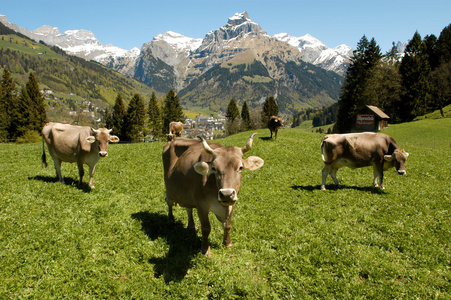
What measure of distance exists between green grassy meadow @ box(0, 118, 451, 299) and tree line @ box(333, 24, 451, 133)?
56017 millimetres

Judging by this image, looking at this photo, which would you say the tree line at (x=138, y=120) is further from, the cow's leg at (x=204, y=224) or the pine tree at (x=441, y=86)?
the pine tree at (x=441, y=86)

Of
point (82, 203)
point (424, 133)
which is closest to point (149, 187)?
point (82, 203)

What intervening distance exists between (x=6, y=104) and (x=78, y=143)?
77.4 metres

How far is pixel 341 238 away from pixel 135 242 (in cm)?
664

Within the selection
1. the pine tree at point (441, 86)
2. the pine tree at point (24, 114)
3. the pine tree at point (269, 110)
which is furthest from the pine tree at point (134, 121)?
the pine tree at point (441, 86)

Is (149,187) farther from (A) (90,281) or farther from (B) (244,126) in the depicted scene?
(B) (244,126)

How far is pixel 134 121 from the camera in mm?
78188

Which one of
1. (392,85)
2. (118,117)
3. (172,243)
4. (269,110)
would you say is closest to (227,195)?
(172,243)

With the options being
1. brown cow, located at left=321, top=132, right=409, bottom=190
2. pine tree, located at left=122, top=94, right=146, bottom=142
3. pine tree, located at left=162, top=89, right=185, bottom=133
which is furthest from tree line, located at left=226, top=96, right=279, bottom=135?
brown cow, located at left=321, top=132, right=409, bottom=190

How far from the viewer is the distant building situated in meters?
50.9

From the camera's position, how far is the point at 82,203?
33.1 feet

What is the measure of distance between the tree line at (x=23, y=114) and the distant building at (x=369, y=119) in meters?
74.2

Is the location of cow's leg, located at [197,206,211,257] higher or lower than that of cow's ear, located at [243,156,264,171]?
lower

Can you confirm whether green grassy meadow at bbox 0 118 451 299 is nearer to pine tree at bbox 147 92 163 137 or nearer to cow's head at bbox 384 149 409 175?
cow's head at bbox 384 149 409 175
